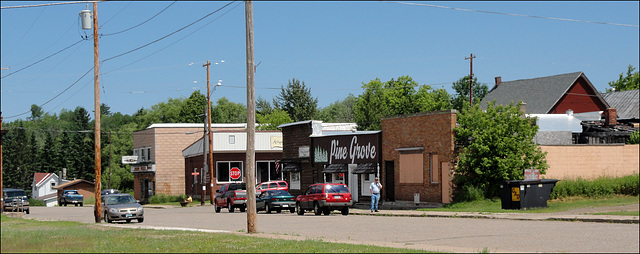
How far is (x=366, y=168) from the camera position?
146 ft

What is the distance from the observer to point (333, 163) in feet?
159

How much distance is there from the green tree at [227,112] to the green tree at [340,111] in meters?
15.3

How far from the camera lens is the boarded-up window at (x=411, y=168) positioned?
40312 millimetres

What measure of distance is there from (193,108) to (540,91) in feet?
221

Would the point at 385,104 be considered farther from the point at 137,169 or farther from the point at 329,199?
the point at 329,199

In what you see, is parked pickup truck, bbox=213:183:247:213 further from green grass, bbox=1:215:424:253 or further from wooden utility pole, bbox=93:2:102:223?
green grass, bbox=1:215:424:253

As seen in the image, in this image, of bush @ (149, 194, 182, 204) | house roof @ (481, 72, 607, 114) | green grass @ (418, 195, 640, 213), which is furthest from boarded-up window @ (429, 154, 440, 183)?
bush @ (149, 194, 182, 204)

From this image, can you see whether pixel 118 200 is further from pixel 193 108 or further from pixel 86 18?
pixel 193 108

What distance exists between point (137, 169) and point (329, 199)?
5158 centimetres

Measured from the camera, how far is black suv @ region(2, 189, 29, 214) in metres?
53.7

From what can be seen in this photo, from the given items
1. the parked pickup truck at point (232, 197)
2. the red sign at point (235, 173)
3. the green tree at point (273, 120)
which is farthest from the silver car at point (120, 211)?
the green tree at point (273, 120)

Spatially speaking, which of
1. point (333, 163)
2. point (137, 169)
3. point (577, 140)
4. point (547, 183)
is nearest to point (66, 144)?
Result: point (137, 169)

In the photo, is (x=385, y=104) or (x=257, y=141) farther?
(x=385, y=104)

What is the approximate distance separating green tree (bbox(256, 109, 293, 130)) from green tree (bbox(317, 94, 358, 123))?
2296cm
